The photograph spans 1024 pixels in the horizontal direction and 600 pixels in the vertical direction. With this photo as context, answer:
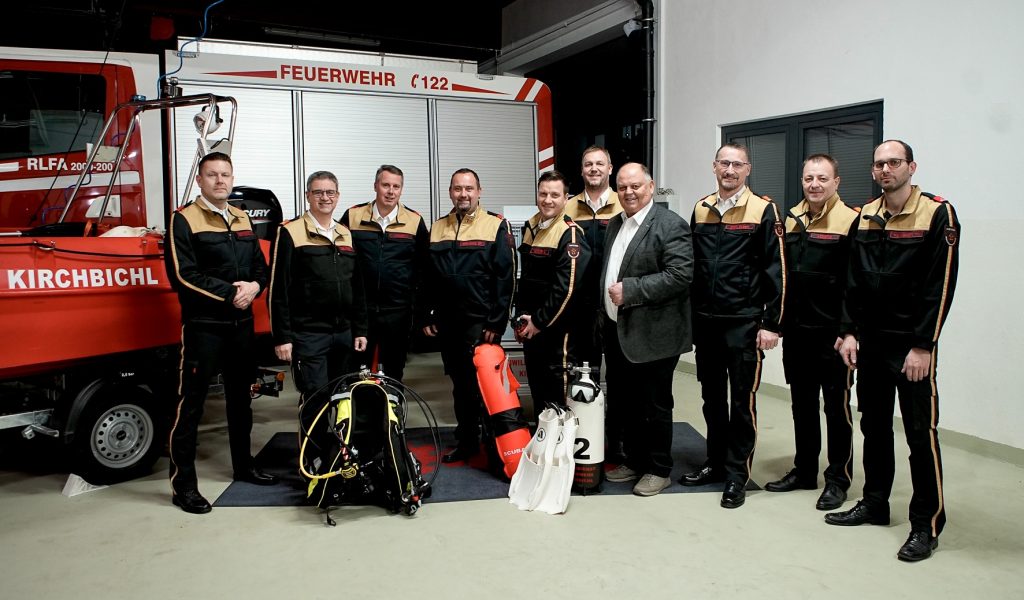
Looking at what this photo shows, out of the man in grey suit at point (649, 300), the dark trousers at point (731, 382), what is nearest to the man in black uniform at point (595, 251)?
the man in grey suit at point (649, 300)

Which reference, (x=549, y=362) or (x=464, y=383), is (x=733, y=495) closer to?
(x=549, y=362)

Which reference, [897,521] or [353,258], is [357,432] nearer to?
[353,258]

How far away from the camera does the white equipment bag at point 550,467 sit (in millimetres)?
3510

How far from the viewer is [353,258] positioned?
13.0 ft

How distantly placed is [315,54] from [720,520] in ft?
16.9

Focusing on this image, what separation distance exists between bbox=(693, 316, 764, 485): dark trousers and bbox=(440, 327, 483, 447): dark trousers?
1.19 metres

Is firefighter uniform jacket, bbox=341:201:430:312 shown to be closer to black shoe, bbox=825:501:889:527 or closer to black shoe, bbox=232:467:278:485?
black shoe, bbox=232:467:278:485

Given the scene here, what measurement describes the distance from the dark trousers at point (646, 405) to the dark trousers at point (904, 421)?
0.84m

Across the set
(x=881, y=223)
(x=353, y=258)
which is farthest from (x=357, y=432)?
(x=881, y=223)

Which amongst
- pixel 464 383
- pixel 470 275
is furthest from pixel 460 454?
pixel 470 275

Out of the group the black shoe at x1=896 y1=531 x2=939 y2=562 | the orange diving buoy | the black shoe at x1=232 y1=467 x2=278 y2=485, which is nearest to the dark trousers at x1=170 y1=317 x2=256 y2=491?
the black shoe at x1=232 y1=467 x2=278 y2=485

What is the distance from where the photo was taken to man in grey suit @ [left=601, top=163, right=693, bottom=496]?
137 inches

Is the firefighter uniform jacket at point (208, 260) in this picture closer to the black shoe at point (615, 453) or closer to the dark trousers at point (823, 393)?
the black shoe at point (615, 453)

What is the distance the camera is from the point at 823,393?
356 cm
